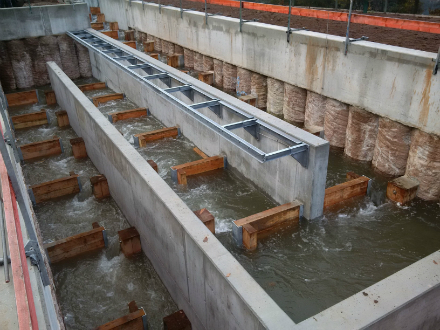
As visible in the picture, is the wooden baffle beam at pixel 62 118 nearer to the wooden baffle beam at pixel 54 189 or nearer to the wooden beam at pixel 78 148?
the wooden beam at pixel 78 148

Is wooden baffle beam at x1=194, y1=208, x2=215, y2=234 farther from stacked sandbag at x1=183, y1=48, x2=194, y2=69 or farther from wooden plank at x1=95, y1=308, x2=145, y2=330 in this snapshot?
stacked sandbag at x1=183, y1=48, x2=194, y2=69

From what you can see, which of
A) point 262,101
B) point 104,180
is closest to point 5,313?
point 104,180

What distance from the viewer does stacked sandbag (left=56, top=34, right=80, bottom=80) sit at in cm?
1812

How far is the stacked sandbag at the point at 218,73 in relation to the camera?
53.2 feet

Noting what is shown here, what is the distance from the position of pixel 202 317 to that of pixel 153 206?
2139mm

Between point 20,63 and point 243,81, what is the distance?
32.9 feet

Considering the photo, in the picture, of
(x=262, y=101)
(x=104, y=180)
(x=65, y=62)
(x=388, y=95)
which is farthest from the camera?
(x=65, y=62)

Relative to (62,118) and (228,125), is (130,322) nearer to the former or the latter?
(228,125)

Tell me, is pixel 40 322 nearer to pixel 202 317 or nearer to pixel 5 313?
pixel 5 313

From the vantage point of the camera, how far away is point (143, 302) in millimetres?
7348

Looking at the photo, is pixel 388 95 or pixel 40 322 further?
pixel 388 95

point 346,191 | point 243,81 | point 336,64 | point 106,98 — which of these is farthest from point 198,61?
point 346,191

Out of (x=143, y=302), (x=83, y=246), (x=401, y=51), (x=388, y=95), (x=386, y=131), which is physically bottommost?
(x=143, y=302)

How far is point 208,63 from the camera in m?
17.0
